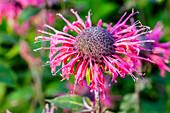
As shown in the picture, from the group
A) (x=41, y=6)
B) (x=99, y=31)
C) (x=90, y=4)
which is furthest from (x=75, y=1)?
(x=99, y=31)

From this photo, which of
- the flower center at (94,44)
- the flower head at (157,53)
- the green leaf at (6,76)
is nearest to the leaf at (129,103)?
the flower head at (157,53)

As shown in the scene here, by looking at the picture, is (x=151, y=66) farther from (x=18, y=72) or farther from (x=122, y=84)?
(x=18, y=72)

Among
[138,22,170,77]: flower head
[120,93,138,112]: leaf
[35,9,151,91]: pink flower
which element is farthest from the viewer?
[120,93,138,112]: leaf

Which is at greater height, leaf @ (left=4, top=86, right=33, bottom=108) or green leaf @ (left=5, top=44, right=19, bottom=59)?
green leaf @ (left=5, top=44, right=19, bottom=59)

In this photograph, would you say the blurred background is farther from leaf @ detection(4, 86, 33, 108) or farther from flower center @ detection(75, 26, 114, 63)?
flower center @ detection(75, 26, 114, 63)

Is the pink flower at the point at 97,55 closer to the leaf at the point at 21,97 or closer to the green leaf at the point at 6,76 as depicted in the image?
the green leaf at the point at 6,76

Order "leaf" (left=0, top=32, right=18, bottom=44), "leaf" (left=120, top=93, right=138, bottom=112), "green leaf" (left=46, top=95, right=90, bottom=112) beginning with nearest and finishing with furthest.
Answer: "green leaf" (left=46, top=95, right=90, bottom=112)
"leaf" (left=120, top=93, right=138, bottom=112)
"leaf" (left=0, top=32, right=18, bottom=44)

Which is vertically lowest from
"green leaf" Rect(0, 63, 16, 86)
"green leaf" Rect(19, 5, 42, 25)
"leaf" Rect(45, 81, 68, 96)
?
"leaf" Rect(45, 81, 68, 96)

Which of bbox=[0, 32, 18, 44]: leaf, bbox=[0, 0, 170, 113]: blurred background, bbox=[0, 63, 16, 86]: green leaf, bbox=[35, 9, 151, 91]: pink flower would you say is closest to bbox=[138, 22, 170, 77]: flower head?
bbox=[0, 0, 170, 113]: blurred background
